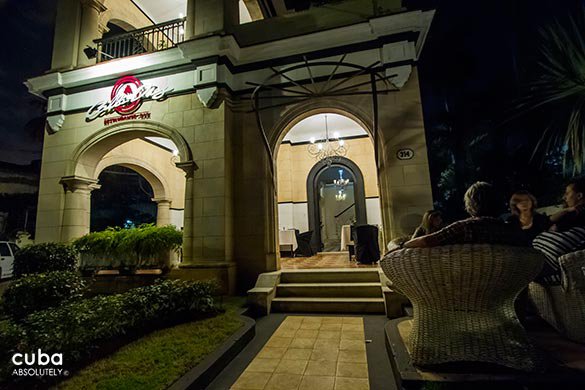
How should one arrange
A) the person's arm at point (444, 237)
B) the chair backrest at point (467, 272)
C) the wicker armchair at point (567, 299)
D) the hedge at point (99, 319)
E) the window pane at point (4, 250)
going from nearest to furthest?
the chair backrest at point (467, 272)
the person's arm at point (444, 237)
the wicker armchair at point (567, 299)
the hedge at point (99, 319)
the window pane at point (4, 250)

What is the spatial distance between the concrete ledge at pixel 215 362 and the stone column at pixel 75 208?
5239 mm

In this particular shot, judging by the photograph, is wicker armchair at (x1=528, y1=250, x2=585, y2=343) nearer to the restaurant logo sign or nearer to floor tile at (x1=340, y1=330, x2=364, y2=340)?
floor tile at (x1=340, y1=330, x2=364, y2=340)

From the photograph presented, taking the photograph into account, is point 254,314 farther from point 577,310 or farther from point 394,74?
point 394,74

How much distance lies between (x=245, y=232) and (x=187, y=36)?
15.1 ft

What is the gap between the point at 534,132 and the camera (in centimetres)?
572

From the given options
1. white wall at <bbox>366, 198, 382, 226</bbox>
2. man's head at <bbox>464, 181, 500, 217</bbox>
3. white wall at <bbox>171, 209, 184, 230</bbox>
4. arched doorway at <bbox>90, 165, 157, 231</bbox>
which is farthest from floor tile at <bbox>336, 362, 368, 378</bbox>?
arched doorway at <bbox>90, 165, 157, 231</bbox>

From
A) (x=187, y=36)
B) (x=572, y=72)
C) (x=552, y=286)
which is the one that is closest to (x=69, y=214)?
(x=187, y=36)

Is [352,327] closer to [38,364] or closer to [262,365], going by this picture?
[262,365]

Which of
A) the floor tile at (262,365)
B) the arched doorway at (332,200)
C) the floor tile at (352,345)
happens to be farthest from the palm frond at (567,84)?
the arched doorway at (332,200)

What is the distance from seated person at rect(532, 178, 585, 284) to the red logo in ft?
23.4

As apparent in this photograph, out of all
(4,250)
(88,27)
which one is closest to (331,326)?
(88,27)

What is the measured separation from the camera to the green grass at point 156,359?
1.85 meters

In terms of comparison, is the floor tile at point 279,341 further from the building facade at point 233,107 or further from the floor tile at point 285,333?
the building facade at point 233,107

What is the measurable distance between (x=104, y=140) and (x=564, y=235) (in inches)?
309
